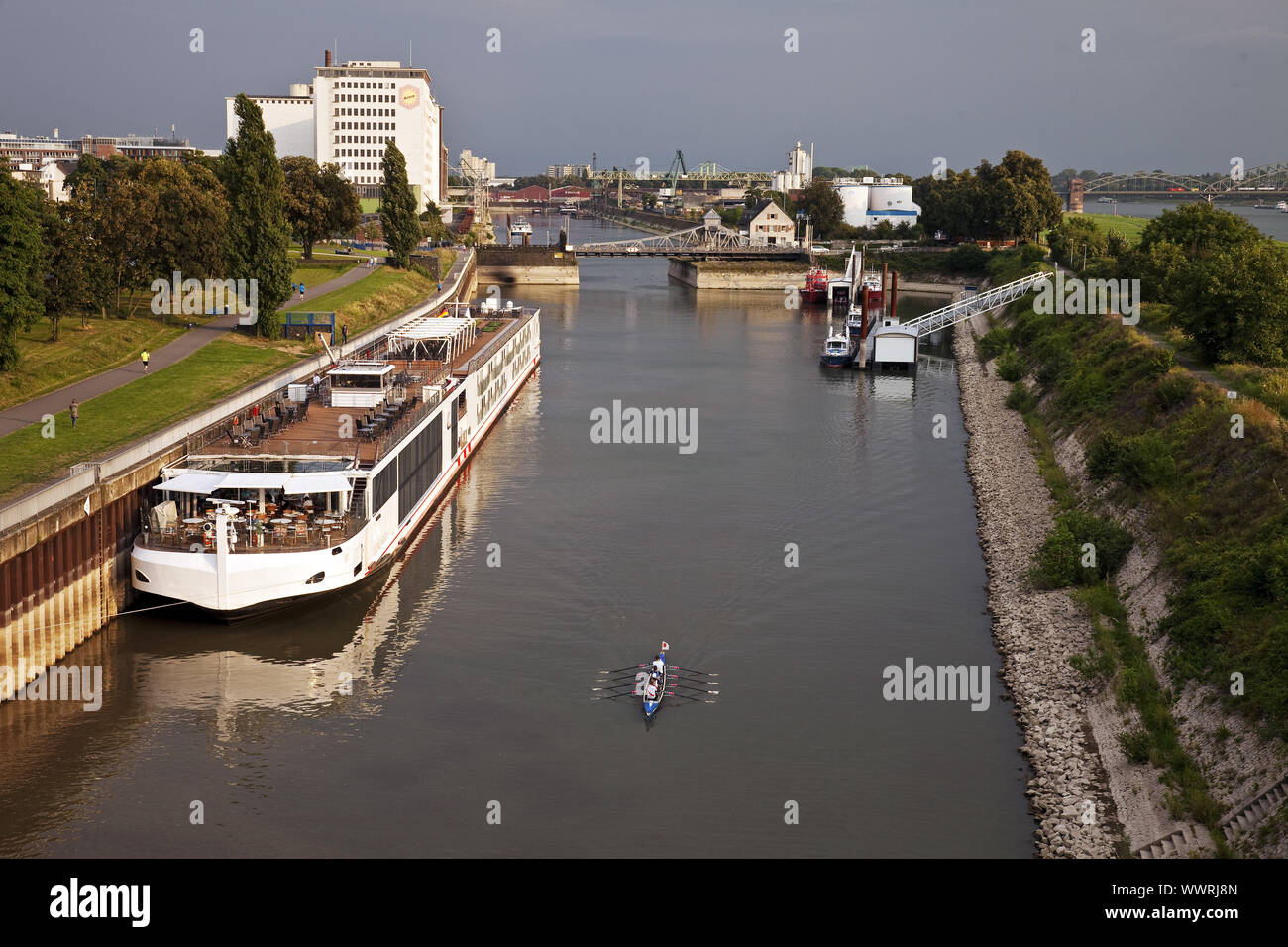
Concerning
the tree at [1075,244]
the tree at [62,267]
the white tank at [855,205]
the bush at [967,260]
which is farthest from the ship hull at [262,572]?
the white tank at [855,205]

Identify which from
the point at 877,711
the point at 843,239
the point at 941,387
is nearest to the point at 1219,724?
the point at 877,711

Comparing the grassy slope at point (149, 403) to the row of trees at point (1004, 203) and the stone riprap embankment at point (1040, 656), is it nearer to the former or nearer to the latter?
the stone riprap embankment at point (1040, 656)

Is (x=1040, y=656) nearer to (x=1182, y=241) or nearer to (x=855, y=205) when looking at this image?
(x=1182, y=241)

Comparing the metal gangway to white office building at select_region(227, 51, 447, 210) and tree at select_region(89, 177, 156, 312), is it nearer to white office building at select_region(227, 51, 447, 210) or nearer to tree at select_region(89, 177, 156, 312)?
tree at select_region(89, 177, 156, 312)

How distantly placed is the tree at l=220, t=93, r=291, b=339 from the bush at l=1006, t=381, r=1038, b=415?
105ft

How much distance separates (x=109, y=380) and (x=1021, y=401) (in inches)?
1440

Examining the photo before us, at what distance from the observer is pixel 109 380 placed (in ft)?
142

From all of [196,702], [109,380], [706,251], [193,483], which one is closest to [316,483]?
[193,483]

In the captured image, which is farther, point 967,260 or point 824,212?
point 824,212

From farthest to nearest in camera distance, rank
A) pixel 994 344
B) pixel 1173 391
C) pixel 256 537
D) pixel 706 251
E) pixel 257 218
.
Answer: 1. pixel 706 251
2. pixel 994 344
3. pixel 257 218
4. pixel 1173 391
5. pixel 256 537

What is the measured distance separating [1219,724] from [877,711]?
6622 mm

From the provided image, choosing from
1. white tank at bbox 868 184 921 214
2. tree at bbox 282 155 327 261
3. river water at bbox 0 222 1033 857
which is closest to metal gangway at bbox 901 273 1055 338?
tree at bbox 282 155 327 261

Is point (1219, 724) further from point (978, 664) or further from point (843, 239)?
point (843, 239)

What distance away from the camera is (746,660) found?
93.4 feet
